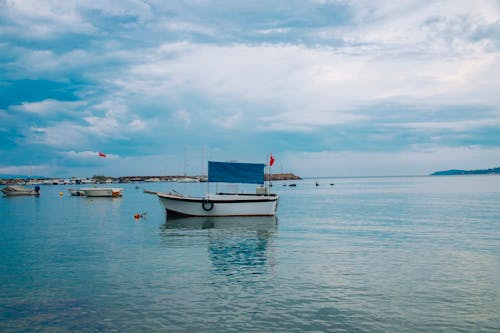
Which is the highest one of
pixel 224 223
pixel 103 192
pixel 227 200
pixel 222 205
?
pixel 227 200

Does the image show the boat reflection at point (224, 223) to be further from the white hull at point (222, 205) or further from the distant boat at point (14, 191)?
the distant boat at point (14, 191)

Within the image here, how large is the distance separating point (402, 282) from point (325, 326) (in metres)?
6.17

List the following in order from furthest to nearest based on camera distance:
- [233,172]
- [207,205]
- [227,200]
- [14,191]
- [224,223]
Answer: [14,191]
[233,172]
[207,205]
[227,200]
[224,223]

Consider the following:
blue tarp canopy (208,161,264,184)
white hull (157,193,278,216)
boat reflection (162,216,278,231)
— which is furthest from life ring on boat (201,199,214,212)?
blue tarp canopy (208,161,264,184)

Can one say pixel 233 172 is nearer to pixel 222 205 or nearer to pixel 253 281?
pixel 222 205

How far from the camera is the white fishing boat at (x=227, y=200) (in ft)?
136

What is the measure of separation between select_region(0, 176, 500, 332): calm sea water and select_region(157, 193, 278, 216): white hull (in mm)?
8283

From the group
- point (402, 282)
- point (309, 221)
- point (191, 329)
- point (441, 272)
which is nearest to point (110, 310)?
point (191, 329)

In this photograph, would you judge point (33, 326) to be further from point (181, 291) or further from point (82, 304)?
point (181, 291)

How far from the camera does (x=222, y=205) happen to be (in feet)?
136

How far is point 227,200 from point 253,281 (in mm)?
24028

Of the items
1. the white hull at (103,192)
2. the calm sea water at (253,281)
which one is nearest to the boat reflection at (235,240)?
the calm sea water at (253,281)

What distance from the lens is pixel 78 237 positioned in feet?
103

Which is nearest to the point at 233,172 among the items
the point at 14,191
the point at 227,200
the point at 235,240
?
the point at 227,200
